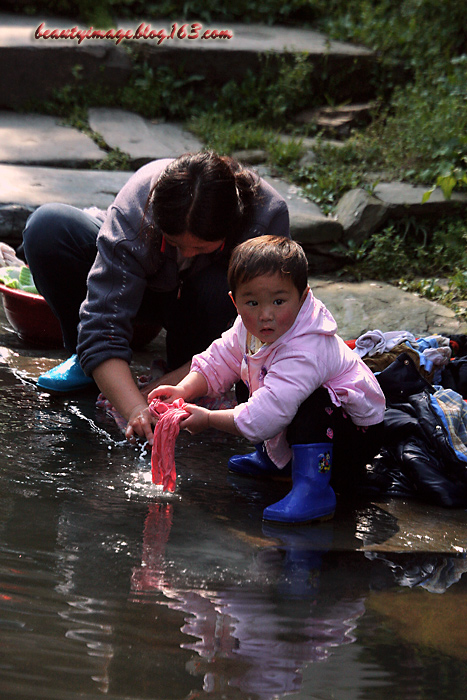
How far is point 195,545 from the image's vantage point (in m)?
1.91

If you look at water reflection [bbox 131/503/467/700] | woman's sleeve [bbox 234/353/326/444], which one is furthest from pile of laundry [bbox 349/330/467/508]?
woman's sleeve [bbox 234/353/326/444]

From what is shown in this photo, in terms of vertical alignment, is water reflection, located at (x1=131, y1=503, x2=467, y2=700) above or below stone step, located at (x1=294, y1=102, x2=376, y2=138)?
below

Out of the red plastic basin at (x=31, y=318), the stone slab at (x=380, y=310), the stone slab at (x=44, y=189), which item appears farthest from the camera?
the stone slab at (x=44, y=189)

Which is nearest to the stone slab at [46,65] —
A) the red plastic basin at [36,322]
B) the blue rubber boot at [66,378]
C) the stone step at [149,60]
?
the stone step at [149,60]

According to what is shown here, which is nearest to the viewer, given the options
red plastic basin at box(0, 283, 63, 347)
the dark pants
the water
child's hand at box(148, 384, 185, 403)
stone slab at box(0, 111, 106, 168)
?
the water

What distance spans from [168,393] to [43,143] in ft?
12.0

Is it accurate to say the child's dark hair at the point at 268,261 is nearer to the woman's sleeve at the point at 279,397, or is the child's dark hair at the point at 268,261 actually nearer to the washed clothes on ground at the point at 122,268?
the woman's sleeve at the point at 279,397

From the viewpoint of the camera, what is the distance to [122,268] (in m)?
2.48

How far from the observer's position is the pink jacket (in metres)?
2.05

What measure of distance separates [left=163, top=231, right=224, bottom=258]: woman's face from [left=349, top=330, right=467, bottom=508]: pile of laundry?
28.2 inches

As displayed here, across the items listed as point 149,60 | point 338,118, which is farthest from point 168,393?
point 149,60

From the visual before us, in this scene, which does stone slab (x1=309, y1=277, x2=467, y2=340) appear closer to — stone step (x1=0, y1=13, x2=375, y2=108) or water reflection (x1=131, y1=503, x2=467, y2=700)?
water reflection (x1=131, y1=503, x2=467, y2=700)

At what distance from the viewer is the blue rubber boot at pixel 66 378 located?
2850mm

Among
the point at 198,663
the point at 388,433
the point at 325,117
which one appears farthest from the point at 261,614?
the point at 325,117
